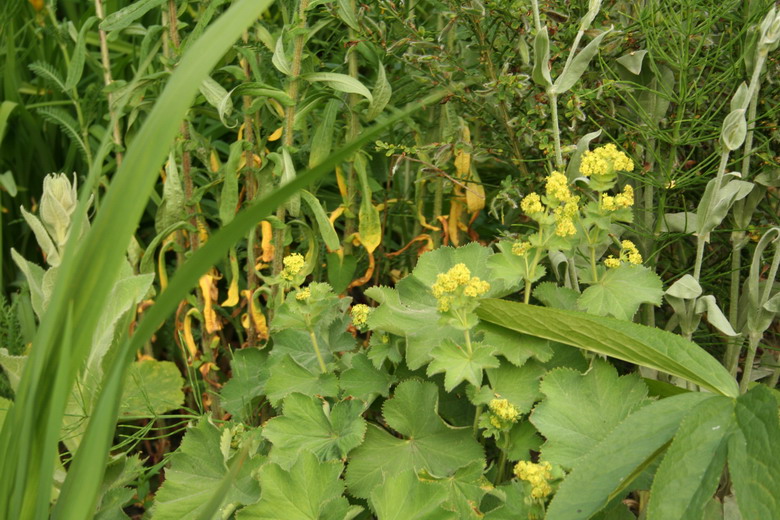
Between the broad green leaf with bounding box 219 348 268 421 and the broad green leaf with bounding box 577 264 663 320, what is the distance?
612 millimetres

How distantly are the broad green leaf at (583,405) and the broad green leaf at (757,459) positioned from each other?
0.76 ft

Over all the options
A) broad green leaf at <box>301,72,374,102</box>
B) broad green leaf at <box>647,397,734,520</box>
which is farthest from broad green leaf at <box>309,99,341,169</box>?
broad green leaf at <box>647,397,734,520</box>

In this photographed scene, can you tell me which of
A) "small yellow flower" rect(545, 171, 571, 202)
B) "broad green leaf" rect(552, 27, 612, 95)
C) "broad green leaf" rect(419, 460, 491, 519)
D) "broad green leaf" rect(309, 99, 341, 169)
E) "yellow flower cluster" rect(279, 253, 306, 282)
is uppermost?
"broad green leaf" rect(552, 27, 612, 95)

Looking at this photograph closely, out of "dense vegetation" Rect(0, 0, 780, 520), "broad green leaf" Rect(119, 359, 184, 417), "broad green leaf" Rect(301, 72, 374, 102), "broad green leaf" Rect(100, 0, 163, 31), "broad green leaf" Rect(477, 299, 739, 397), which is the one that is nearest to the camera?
"dense vegetation" Rect(0, 0, 780, 520)

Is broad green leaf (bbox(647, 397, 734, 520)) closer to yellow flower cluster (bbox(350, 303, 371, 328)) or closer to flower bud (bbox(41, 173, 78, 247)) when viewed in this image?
yellow flower cluster (bbox(350, 303, 371, 328))

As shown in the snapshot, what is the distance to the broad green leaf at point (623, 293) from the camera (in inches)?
54.0

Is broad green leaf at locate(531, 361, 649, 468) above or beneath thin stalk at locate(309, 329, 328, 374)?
beneath

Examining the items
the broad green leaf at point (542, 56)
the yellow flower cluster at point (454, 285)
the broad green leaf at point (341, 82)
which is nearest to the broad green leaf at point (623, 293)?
the yellow flower cluster at point (454, 285)

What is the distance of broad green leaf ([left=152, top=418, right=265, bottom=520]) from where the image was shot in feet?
4.53

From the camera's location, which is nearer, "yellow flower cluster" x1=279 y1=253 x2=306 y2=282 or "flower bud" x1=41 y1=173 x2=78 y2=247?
"yellow flower cluster" x1=279 y1=253 x2=306 y2=282

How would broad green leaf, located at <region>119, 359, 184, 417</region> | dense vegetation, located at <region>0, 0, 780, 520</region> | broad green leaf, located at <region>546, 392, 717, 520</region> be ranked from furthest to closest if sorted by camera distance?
broad green leaf, located at <region>119, 359, 184, 417</region> → broad green leaf, located at <region>546, 392, 717, 520</region> → dense vegetation, located at <region>0, 0, 780, 520</region>

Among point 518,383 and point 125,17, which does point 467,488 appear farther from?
point 125,17

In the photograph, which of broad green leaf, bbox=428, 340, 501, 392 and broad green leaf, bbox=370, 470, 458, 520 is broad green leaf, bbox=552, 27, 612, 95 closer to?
broad green leaf, bbox=428, 340, 501, 392

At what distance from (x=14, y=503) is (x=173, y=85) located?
1.71 ft
